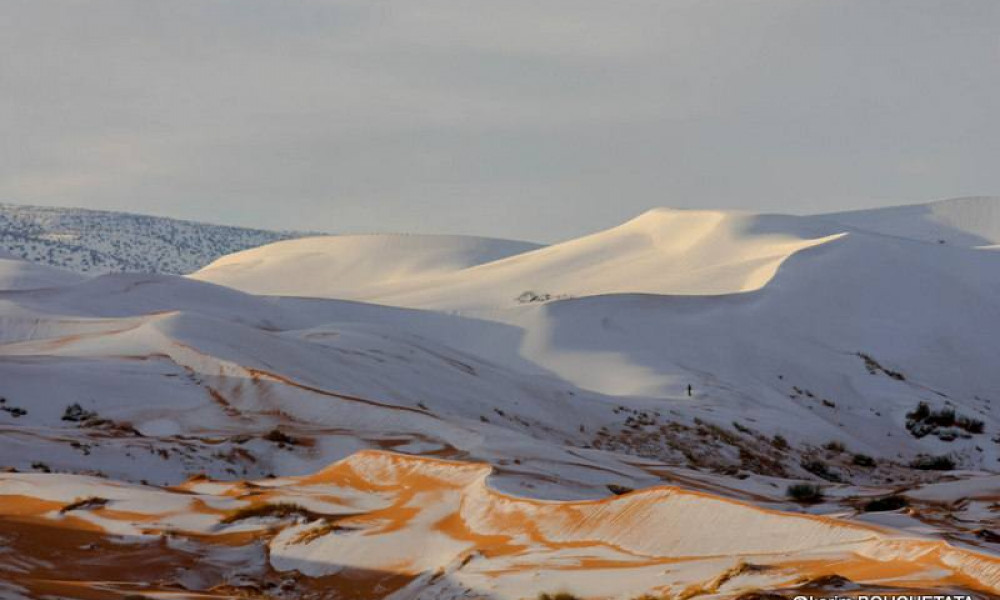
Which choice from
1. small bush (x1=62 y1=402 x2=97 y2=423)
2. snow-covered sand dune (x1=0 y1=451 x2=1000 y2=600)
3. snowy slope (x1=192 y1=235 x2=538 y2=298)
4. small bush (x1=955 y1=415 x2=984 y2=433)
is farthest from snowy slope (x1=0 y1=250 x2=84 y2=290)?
snow-covered sand dune (x1=0 y1=451 x2=1000 y2=600)

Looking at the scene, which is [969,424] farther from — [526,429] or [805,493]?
[805,493]

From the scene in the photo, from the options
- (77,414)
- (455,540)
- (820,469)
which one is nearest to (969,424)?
(820,469)

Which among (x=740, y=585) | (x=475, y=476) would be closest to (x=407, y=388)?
(x=475, y=476)

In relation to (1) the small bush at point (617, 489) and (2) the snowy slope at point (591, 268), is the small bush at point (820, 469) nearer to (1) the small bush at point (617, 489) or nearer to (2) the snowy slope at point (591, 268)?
(1) the small bush at point (617, 489)

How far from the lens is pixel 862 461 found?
31000 millimetres

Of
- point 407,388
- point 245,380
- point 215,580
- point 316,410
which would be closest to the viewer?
point 215,580

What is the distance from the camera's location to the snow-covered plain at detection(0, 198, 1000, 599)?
401 inches

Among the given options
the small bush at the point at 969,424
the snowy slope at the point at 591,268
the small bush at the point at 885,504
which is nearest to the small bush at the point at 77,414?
the small bush at the point at 885,504

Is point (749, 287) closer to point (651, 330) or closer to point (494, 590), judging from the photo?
point (651, 330)

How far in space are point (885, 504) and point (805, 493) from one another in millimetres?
1854

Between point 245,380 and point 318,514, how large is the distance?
420 inches

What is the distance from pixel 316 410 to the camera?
21.0 m

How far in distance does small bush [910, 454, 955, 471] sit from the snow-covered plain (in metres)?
0.40

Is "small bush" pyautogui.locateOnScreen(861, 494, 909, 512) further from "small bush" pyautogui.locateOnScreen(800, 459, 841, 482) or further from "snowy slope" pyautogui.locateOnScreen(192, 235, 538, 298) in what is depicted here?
"snowy slope" pyautogui.locateOnScreen(192, 235, 538, 298)
